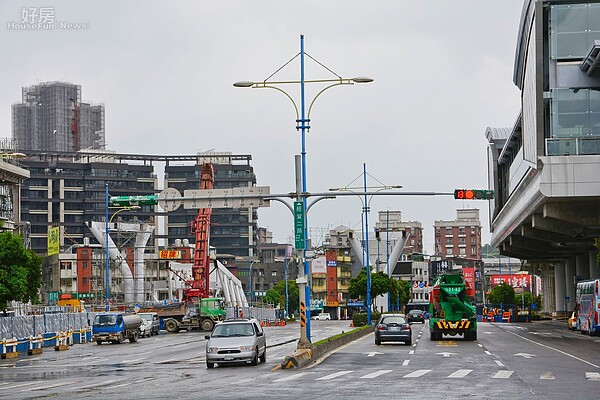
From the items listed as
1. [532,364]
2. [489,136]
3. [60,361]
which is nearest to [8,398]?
[532,364]

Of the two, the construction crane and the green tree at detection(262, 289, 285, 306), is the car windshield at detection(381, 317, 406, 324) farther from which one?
the green tree at detection(262, 289, 285, 306)

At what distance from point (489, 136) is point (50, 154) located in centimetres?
9930

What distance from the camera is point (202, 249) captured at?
3359 inches

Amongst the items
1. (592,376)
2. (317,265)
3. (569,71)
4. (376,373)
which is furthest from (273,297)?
(592,376)

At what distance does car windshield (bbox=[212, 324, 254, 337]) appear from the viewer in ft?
106

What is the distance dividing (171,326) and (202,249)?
35.4 ft

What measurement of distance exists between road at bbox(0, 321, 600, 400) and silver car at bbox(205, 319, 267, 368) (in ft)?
1.55

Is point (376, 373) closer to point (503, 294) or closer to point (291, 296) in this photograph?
point (503, 294)

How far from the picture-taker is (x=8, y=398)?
21391 millimetres

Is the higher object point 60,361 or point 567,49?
point 567,49

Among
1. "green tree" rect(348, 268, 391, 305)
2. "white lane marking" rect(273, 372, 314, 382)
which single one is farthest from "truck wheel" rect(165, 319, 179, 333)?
"white lane marking" rect(273, 372, 314, 382)

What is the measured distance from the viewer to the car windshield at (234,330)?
32406 millimetres

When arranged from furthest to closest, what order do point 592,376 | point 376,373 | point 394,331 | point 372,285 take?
point 372,285 < point 394,331 < point 376,373 < point 592,376

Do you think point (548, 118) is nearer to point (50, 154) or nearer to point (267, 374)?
point (267, 374)
